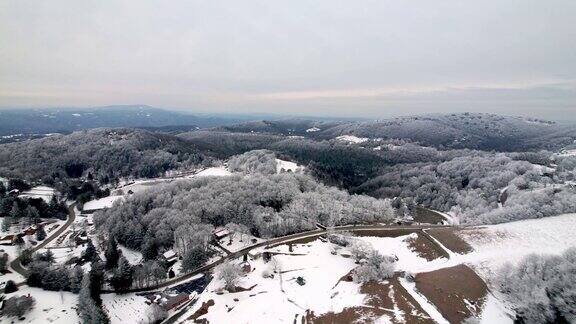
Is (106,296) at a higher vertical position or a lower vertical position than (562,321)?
lower

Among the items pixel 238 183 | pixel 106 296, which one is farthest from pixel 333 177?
pixel 106 296

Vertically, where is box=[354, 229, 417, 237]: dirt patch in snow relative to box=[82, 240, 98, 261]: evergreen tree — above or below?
above

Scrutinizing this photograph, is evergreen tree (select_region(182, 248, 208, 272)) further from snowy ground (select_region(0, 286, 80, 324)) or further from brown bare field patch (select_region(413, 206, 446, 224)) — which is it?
brown bare field patch (select_region(413, 206, 446, 224))

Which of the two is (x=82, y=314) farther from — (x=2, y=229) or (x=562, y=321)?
(x=562, y=321)

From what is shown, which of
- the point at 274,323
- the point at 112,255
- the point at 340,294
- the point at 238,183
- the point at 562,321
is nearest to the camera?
the point at 562,321

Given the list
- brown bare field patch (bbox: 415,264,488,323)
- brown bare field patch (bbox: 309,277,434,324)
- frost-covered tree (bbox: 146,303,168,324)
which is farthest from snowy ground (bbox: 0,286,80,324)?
brown bare field patch (bbox: 415,264,488,323)

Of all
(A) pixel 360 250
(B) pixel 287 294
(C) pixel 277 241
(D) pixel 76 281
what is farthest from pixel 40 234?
(A) pixel 360 250

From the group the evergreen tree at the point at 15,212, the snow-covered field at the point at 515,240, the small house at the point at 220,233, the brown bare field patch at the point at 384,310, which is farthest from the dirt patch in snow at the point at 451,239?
the evergreen tree at the point at 15,212
